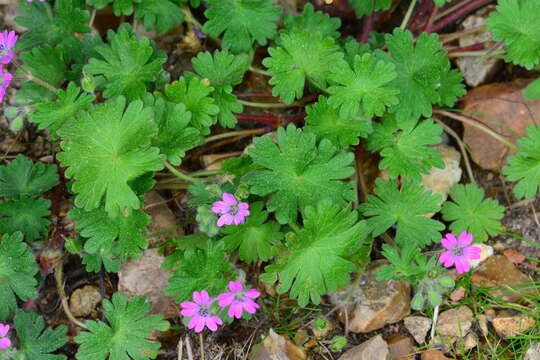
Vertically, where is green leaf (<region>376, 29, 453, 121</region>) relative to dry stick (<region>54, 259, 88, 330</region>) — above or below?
above

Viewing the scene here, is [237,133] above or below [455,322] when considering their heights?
above

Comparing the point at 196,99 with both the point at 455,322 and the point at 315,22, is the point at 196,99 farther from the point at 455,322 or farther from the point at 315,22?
the point at 455,322

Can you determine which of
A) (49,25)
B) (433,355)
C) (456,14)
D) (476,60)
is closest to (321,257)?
(433,355)

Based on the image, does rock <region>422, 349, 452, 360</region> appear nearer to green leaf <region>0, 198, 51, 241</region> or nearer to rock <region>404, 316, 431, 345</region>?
rock <region>404, 316, 431, 345</region>

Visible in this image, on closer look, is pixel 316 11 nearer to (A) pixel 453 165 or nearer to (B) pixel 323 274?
(A) pixel 453 165

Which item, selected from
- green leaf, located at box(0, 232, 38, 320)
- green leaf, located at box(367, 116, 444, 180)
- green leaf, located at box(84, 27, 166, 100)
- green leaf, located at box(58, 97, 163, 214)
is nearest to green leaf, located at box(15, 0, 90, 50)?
green leaf, located at box(84, 27, 166, 100)

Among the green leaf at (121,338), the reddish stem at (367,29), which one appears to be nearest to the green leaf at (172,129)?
the green leaf at (121,338)

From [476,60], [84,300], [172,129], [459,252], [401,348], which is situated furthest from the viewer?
[476,60]
